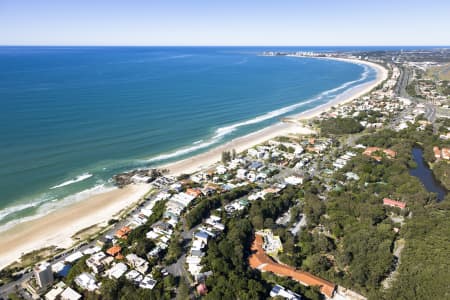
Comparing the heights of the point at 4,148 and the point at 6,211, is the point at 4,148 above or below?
above

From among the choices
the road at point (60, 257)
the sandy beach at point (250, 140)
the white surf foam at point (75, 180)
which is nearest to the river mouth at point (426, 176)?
the sandy beach at point (250, 140)

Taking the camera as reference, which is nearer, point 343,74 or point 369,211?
point 369,211

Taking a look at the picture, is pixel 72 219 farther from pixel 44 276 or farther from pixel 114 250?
pixel 44 276

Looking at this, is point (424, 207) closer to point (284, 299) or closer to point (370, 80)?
point (284, 299)

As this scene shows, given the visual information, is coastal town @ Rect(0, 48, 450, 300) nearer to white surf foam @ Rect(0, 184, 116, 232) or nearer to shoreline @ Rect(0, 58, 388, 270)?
shoreline @ Rect(0, 58, 388, 270)

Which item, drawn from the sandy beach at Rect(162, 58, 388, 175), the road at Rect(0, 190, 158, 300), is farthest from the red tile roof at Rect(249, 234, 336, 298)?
the sandy beach at Rect(162, 58, 388, 175)

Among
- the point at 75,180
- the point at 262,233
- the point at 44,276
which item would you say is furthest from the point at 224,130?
the point at 44,276

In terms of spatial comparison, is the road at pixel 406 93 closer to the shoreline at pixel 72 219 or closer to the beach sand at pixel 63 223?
the shoreline at pixel 72 219

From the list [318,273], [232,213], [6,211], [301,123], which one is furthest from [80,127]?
[318,273]
